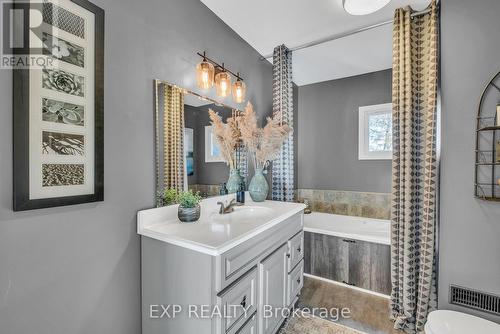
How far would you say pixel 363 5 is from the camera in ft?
5.39

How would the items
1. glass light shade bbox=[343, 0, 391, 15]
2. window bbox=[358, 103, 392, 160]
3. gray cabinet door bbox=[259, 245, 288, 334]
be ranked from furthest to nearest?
window bbox=[358, 103, 392, 160] < glass light shade bbox=[343, 0, 391, 15] < gray cabinet door bbox=[259, 245, 288, 334]

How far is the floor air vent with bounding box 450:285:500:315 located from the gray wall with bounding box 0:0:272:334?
2057 mm

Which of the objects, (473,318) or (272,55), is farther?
(272,55)

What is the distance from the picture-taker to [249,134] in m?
2.07

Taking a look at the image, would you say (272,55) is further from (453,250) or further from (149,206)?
(453,250)

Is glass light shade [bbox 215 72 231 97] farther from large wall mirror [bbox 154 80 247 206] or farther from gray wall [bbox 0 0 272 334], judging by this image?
gray wall [bbox 0 0 272 334]

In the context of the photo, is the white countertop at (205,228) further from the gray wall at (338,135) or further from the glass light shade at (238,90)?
the gray wall at (338,135)

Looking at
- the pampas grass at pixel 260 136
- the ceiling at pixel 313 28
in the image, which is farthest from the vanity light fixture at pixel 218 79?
the ceiling at pixel 313 28

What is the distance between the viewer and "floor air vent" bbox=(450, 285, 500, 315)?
1438 mm

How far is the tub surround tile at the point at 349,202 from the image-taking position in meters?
3.09

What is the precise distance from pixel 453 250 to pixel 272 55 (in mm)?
2394

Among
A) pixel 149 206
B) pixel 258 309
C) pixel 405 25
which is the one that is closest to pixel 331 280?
pixel 258 309

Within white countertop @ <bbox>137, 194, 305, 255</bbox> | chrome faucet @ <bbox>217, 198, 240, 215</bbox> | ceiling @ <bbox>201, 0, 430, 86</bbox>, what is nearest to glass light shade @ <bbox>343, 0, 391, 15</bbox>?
A: ceiling @ <bbox>201, 0, 430, 86</bbox>

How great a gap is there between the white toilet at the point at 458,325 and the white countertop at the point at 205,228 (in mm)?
1024
